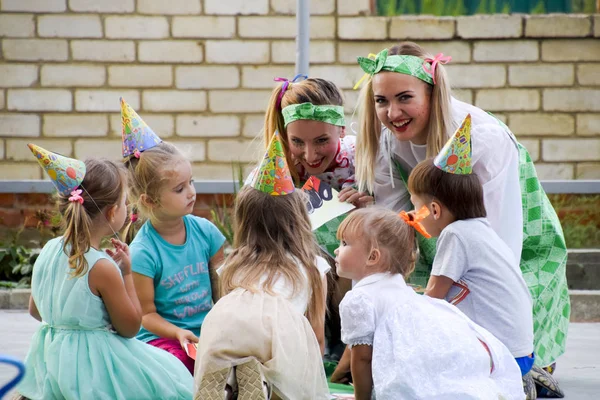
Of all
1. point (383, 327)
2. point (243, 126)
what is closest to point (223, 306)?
point (383, 327)

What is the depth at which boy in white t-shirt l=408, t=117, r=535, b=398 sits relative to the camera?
3.56 m

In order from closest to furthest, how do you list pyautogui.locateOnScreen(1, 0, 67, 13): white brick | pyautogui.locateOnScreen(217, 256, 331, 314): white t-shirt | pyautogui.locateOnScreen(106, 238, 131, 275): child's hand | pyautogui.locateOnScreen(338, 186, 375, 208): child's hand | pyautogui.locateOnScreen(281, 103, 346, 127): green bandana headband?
1. pyautogui.locateOnScreen(217, 256, 331, 314): white t-shirt
2. pyautogui.locateOnScreen(106, 238, 131, 275): child's hand
3. pyautogui.locateOnScreen(281, 103, 346, 127): green bandana headband
4. pyautogui.locateOnScreen(338, 186, 375, 208): child's hand
5. pyautogui.locateOnScreen(1, 0, 67, 13): white brick

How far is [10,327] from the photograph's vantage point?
20.0 feet

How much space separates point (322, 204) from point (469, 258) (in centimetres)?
91

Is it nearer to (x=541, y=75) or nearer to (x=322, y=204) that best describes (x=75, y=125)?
(x=541, y=75)

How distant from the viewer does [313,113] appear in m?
4.18

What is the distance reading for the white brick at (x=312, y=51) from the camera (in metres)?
8.70

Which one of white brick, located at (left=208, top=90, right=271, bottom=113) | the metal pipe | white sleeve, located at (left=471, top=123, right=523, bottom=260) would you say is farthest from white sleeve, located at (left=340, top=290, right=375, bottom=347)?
white brick, located at (left=208, top=90, right=271, bottom=113)

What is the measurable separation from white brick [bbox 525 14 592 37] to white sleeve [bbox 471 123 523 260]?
4.91 meters

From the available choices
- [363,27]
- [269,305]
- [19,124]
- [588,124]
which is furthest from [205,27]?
[269,305]

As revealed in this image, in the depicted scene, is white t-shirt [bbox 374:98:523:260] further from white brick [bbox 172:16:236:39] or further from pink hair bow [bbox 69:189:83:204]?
white brick [bbox 172:16:236:39]

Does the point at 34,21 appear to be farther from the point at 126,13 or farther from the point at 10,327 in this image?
the point at 10,327

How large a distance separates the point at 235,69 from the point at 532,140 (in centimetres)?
262

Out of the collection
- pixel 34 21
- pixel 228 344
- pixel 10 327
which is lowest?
pixel 10 327
